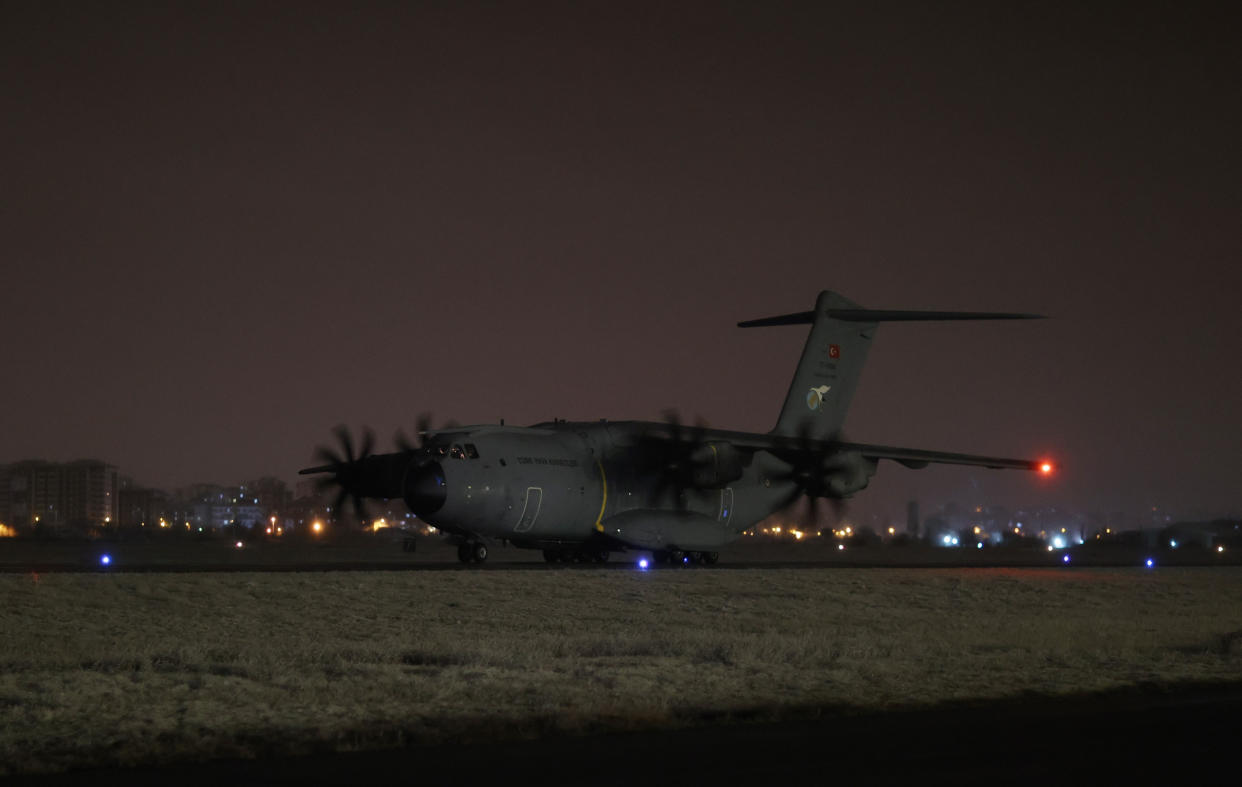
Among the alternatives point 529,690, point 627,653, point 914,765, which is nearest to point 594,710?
point 529,690

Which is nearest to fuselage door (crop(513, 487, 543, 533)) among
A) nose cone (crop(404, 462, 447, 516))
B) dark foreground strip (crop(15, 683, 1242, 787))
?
nose cone (crop(404, 462, 447, 516))

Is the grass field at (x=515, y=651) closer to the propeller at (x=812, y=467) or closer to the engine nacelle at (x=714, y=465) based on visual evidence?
the engine nacelle at (x=714, y=465)

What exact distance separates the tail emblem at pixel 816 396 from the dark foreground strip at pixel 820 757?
108 feet

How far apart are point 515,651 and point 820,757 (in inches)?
373

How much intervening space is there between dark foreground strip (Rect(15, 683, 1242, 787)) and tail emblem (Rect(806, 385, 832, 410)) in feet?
108

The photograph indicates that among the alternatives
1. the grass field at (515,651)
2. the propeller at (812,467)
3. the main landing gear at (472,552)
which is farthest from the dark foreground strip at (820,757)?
the propeller at (812,467)

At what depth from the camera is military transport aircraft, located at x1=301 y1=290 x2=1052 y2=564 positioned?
36.3 metres

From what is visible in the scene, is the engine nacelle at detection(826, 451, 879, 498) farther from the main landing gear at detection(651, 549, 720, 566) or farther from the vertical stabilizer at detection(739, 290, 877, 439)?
the main landing gear at detection(651, 549, 720, 566)

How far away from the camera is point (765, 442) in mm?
41656

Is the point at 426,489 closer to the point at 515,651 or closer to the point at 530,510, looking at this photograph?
the point at 530,510

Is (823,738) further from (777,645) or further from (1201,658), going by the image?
(1201,658)

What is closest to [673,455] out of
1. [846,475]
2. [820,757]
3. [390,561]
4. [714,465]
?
[714,465]

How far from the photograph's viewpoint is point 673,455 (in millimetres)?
41312

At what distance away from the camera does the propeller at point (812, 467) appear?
138ft
